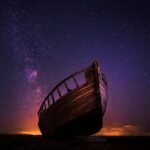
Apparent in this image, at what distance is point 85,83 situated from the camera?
34.6ft

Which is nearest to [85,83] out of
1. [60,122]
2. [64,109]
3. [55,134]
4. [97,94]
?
[97,94]

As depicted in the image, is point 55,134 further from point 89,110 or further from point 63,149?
point 63,149

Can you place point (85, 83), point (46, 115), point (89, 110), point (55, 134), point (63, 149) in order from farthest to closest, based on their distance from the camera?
1. point (46, 115)
2. point (55, 134)
3. point (85, 83)
4. point (89, 110)
5. point (63, 149)

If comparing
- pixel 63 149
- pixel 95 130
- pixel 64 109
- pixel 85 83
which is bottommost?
pixel 95 130

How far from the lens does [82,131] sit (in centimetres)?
1088

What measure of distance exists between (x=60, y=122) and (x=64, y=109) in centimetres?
77

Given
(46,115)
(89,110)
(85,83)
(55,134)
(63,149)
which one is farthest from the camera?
(46,115)

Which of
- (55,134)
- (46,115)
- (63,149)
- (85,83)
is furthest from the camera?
(46,115)

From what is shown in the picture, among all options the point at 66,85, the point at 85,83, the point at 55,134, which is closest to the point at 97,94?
the point at 85,83

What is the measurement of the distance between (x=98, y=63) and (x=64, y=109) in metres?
3.13

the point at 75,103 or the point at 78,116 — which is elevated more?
the point at 75,103

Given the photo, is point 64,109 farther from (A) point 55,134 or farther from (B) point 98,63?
(B) point 98,63

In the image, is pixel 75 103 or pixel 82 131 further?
pixel 82 131

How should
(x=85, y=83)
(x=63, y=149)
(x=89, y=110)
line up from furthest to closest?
(x=85, y=83), (x=89, y=110), (x=63, y=149)
